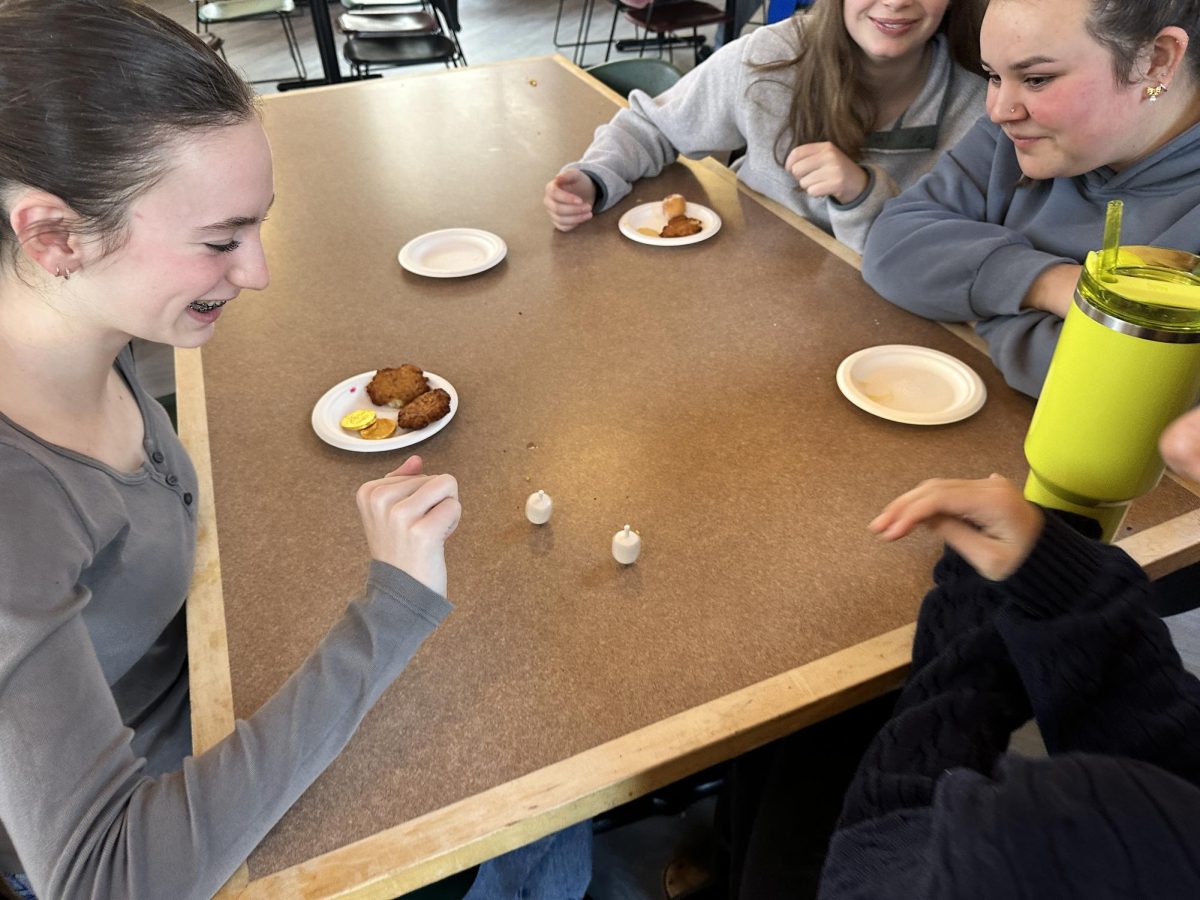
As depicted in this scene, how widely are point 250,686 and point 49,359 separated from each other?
39cm

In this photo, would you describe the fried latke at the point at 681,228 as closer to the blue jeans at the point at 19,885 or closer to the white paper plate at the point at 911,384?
the white paper plate at the point at 911,384

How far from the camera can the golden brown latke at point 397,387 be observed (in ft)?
3.79

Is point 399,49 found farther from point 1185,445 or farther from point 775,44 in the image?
point 1185,445

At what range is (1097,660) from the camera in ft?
2.17

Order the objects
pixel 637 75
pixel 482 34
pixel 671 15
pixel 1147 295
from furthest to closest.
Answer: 1. pixel 482 34
2. pixel 671 15
3. pixel 637 75
4. pixel 1147 295

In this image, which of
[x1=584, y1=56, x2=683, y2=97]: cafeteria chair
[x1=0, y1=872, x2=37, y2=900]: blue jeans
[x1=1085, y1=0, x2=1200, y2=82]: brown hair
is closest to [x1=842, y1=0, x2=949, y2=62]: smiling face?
[x1=1085, y1=0, x2=1200, y2=82]: brown hair

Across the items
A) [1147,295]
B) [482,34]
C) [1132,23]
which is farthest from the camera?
[482,34]

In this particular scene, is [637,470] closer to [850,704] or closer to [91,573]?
[850,704]

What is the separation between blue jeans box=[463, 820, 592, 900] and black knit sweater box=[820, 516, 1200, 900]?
16.6 inches

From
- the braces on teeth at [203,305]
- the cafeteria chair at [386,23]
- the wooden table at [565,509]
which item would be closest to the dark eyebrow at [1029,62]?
the wooden table at [565,509]

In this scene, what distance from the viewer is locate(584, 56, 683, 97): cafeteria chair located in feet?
8.02

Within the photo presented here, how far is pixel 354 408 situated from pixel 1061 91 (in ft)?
3.35

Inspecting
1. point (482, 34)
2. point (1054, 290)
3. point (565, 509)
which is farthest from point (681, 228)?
point (482, 34)

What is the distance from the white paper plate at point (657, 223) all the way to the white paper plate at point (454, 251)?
247mm
